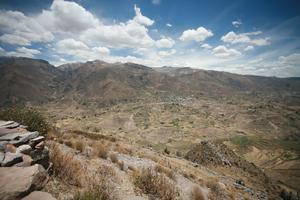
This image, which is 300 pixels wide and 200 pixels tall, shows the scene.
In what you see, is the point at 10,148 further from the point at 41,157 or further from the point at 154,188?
the point at 154,188

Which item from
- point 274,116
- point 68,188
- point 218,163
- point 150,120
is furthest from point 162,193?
point 274,116

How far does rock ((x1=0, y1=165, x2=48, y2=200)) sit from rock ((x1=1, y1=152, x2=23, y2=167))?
172 millimetres

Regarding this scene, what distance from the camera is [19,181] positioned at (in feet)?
11.5

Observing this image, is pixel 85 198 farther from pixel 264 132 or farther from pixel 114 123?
pixel 264 132

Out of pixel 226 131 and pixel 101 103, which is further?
pixel 101 103

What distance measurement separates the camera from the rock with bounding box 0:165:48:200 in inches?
127

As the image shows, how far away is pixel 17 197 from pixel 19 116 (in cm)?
688

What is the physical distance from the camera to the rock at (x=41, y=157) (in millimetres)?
4786

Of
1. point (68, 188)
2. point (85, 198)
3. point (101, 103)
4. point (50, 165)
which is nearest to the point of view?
point (85, 198)

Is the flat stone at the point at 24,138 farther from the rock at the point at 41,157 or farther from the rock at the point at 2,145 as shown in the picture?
the rock at the point at 41,157

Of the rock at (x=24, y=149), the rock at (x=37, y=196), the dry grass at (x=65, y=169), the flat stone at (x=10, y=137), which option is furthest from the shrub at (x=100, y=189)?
the flat stone at (x=10, y=137)

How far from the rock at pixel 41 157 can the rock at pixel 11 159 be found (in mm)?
404

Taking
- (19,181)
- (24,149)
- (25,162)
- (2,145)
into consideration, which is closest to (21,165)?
(25,162)

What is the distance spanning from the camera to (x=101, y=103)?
6850 inches
